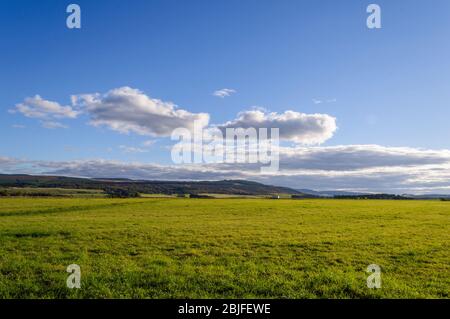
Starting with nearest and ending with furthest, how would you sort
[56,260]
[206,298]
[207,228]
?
[206,298] → [56,260] → [207,228]

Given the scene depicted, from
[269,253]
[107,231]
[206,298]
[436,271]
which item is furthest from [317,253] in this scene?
[107,231]

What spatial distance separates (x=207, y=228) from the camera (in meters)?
31.9

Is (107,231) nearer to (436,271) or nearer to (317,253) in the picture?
(317,253)

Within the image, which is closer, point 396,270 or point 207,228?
point 396,270

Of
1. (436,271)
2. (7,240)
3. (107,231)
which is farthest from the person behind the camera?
(107,231)

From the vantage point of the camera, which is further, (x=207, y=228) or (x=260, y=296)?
(x=207, y=228)

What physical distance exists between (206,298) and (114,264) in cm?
654

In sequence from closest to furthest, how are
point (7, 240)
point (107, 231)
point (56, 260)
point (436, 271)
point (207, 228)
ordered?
point (436, 271)
point (56, 260)
point (7, 240)
point (107, 231)
point (207, 228)
